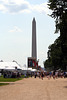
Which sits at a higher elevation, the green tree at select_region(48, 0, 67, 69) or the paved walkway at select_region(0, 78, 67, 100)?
the green tree at select_region(48, 0, 67, 69)

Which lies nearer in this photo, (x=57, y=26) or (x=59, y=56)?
→ (x=57, y=26)

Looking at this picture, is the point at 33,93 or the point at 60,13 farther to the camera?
the point at 60,13

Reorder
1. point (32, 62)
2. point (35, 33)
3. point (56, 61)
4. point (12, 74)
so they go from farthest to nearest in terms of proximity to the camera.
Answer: point (35, 33), point (56, 61), point (32, 62), point (12, 74)

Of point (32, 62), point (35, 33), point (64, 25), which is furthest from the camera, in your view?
point (35, 33)

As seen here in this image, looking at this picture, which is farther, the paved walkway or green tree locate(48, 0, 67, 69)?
green tree locate(48, 0, 67, 69)

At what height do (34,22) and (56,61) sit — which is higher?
(34,22)

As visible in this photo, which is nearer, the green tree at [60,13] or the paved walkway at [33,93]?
the paved walkway at [33,93]

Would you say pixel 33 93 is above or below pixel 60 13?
below

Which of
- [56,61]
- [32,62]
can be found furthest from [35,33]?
[32,62]

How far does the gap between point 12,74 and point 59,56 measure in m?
33.1

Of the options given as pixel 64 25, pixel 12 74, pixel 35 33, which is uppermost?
pixel 35 33

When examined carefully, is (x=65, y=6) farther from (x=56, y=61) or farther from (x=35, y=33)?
A: (x=35, y=33)

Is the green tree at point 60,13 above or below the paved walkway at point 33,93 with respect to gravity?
above

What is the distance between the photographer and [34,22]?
116m
